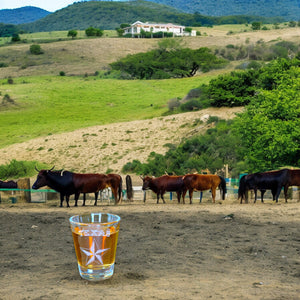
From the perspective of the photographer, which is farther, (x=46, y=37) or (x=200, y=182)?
(x=46, y=37)

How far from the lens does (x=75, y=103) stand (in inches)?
2303

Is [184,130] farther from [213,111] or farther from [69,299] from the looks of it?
[69,299]

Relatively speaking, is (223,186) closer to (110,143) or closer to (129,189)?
(129,189)

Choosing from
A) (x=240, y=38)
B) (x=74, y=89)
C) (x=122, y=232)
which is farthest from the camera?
(x=240, y=38)

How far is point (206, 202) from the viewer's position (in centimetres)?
1859

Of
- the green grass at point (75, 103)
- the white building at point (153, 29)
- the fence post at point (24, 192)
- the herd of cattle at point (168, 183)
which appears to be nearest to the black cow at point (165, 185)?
the herd of cattle at point (168, 183)

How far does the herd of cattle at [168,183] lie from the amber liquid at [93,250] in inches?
396

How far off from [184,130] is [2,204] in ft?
78.6

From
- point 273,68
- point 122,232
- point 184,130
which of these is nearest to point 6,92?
point 184,130

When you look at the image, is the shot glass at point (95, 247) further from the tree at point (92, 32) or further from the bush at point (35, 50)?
the tree at point (92, 32)

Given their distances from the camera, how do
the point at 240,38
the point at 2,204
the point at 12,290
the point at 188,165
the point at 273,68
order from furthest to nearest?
the point at 240,38
the point at 273,68
the point at 188,165
the point at 2,204
the point at 12,290

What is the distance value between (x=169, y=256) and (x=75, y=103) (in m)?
50.8

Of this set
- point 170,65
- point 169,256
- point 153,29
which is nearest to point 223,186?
point 169,256

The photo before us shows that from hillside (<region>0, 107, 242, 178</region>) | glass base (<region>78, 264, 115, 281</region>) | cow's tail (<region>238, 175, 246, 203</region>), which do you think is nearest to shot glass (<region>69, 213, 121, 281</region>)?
glass base (<region>78, 264, 115, 281</region>)
